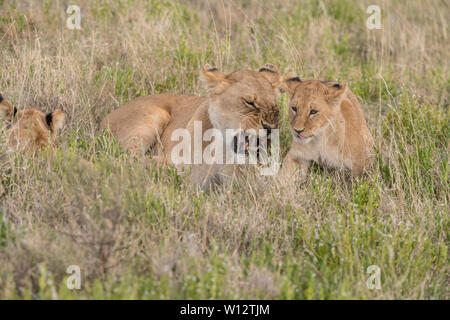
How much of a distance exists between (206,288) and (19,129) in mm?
2351

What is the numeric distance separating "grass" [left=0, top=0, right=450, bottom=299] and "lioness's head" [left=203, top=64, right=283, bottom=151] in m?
0.46

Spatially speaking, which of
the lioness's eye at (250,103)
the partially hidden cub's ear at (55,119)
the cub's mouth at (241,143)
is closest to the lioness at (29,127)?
the partially hidden cub's ear at (55,119)

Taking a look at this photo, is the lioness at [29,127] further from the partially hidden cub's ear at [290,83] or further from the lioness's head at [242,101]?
the partially hidden cub's ear at [290,83]

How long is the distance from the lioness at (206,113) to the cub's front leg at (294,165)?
0.52 metres

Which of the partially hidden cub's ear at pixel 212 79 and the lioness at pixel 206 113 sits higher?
the partially hidden cub's ear at pixel 212 79

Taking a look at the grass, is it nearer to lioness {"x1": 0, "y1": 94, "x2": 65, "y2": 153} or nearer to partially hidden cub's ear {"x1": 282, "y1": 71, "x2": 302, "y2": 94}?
lioness {"x1": 0, "y1": 94, "x2": 65, "y2": 153}

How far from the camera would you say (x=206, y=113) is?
497 centimetres

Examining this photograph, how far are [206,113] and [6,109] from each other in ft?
4.98

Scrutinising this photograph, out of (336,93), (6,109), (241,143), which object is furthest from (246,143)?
(6,109)

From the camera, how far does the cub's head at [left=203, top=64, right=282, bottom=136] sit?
4492 millimetres

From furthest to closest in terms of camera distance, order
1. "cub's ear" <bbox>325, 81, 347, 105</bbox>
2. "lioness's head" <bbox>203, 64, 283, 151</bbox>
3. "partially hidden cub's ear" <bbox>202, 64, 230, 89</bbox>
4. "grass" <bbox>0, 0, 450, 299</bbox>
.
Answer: "cub's ear" <bbox>325, 81, 347, 105</bbox>, "partially hidden cub's ear" <bbox>202, 64, 230, 89</bbox>, "lioness's head" <bbox>203, 64, 283, 151</bbox>, "grass" <bbox>0, 0, 450, 299</bbox>

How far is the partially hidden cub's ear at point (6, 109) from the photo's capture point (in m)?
4.82

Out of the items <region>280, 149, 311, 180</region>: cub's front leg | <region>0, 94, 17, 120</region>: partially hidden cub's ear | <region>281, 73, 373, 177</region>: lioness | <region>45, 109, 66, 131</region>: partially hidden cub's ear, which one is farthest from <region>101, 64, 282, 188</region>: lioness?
<region>0, 94, 17, 120</region>: partially hidden cub's ear

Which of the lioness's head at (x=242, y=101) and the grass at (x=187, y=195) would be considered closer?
the grass at (x=187, y=195)
